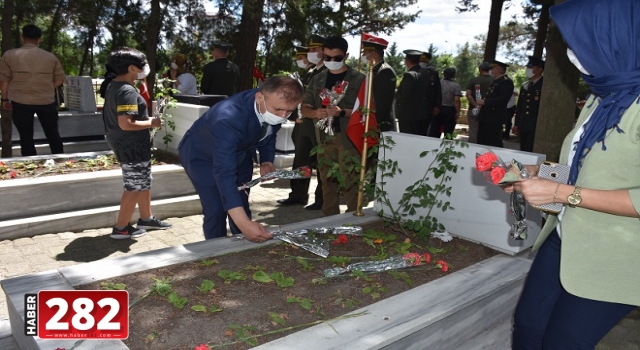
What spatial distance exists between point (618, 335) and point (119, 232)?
163 inches

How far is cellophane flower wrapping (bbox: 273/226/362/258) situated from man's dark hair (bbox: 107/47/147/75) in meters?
2.11

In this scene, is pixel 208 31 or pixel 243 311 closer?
pixel 243 311

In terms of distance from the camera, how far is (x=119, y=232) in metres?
5.09

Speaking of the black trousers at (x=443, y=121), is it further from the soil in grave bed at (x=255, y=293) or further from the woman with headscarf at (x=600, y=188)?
the woman with headscarf at (x=600, y=188)

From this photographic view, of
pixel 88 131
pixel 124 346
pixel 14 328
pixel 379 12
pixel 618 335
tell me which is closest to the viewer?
pixel 124 346

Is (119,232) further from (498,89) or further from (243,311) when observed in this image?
(498,89)

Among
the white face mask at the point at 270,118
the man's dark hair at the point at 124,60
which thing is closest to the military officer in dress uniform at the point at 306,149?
the man's dark hair at the point at 124,60

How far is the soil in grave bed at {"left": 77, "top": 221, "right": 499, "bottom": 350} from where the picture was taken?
245 centimetres

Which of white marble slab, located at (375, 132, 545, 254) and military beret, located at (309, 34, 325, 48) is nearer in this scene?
white marble slab, located at (375, 132, 545, 254)

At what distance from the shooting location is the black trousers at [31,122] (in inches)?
273

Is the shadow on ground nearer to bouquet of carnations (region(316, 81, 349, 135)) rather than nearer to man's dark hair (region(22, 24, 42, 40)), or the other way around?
bouquet of carnations (region(316, 81, 349, 135))

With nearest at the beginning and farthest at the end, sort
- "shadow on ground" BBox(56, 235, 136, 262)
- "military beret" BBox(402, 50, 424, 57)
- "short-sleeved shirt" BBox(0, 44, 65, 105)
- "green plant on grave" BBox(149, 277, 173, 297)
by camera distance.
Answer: "green plant on grave" BBox(149, 277, 173, 297) < "shadow on ground" BBox(56, 235, 136, 262) < "short-sleeved shirt" BBox(0, 44, 65, 105) < "military beret" BBox(402, 50, 424, 57)

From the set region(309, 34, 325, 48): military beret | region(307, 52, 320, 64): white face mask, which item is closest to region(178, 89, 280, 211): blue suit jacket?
region(307, 52, 320, 64): white face mask

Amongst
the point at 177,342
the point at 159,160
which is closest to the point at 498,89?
the point at 159,160
